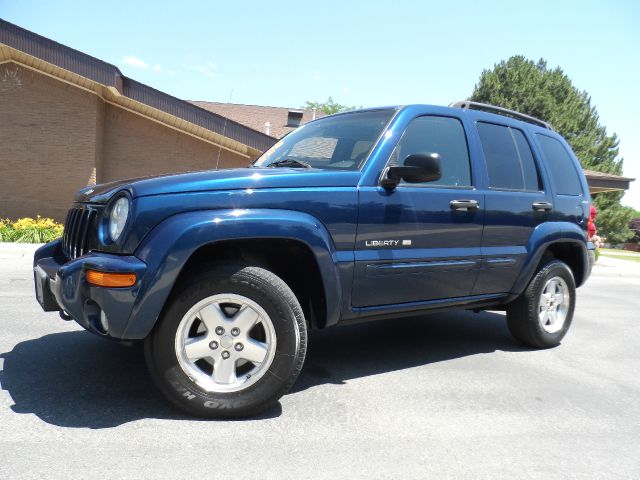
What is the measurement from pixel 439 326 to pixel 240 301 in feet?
10.5

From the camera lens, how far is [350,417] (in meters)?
3.05

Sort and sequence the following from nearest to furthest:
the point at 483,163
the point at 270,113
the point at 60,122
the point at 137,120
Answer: the point at 483,163 < the point at 60,122 < the point at 137,120 < the point at 270,113

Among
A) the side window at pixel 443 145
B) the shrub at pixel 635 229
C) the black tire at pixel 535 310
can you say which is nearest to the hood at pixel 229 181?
the side window at pixel 443 145

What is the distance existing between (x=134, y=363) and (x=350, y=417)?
1634 millimetres

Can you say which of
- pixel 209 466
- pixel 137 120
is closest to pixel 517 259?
pixel 209 466

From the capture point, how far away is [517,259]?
14.0ft

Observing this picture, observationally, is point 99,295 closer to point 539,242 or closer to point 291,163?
point 291,163

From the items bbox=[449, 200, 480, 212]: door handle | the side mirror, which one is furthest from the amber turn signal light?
bbox=[449, 200, 480, 212]: door handle

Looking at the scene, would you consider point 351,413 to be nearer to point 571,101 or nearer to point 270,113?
point 270,113

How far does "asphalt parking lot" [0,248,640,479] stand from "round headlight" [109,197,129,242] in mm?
986

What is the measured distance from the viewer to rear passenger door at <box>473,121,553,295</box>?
4.06m

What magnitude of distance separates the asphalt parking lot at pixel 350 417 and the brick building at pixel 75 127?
11325mm

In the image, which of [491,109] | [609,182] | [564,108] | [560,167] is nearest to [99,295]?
[491,109]

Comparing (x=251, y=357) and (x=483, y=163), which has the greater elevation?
(x=483, y=163)
